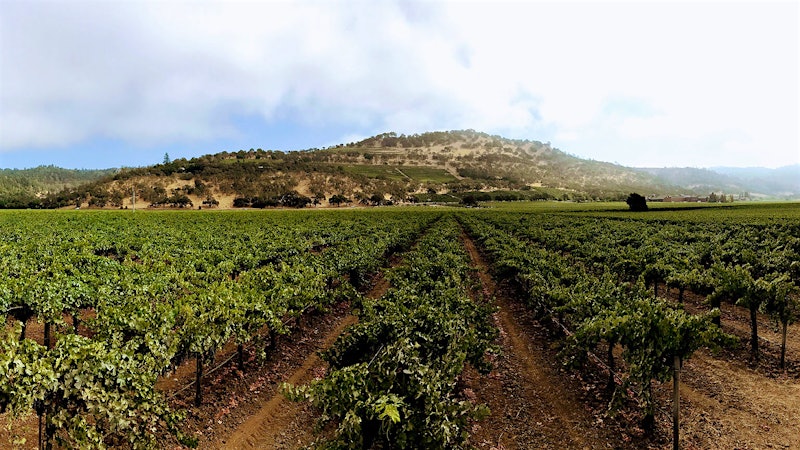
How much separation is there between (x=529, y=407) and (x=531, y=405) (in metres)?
0.16

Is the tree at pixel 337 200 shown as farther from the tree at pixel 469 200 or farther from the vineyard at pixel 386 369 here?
the vineyard at pixel 386 369

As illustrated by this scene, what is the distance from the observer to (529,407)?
12.4 meters

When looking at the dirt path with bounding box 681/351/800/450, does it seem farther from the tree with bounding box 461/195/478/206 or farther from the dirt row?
the tree with bounding box 461/195/478/206

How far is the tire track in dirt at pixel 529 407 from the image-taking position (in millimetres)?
10719

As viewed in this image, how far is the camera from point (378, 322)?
10.7m

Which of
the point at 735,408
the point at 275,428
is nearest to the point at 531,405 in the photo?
the point at 735,408

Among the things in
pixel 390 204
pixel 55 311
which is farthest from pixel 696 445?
pixel 390 204

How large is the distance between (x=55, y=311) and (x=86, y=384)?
Answer: 8.97 m

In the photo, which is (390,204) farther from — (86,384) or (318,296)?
(86,384)

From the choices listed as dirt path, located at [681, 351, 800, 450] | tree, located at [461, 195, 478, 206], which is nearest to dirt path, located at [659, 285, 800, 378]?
dirt path, located at [681, 351, 800, 450]

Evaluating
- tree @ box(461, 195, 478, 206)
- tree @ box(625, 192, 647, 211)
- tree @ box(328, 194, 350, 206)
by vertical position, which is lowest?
tree @ box(625, 192, 647, 211)

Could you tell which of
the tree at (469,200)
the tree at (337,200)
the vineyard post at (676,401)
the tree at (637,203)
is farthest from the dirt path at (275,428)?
the tree at (337,200)

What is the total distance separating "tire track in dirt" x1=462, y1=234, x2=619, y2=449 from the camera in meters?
10.7

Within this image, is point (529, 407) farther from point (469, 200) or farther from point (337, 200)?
point (469, 200)
